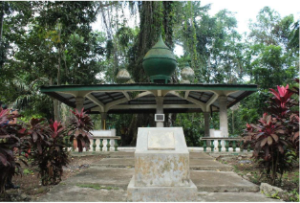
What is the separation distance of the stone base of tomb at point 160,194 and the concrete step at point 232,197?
0.65 feet

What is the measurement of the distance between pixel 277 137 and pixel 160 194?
2.26 metres

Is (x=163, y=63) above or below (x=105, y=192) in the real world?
above

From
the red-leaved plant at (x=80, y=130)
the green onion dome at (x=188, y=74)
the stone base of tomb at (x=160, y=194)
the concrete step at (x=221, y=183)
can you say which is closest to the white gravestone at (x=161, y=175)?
the stone base of tomb at (x=160, y=194)

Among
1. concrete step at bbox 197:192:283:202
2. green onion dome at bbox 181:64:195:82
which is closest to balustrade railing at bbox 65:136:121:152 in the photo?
concrete step at bbox 197:192:283:202

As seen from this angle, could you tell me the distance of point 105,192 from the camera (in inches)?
174

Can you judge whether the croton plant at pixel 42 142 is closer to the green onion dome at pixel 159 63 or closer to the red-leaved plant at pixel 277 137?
the red-leaved plant at pixel 277 137

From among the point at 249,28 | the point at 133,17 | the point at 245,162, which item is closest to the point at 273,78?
the point at 133,17

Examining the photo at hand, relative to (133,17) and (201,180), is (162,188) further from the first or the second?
(133,17)

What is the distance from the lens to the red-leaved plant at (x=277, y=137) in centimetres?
452

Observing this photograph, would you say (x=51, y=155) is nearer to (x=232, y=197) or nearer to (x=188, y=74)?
(x=232, y=197)

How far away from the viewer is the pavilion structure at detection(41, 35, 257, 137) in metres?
10.1

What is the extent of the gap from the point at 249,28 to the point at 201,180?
1243 inches

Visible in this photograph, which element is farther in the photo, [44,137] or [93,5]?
[93,5]

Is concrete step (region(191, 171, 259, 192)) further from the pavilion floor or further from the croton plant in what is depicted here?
the croton plant
